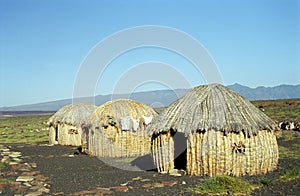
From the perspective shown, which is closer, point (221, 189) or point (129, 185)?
point (221, 189)

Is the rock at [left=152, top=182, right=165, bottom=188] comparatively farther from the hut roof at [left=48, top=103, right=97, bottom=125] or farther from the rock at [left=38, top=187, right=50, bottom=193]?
the hut roof at [left=48, top=103, right=97, bottom=125]

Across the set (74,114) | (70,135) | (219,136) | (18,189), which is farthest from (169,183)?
(74,114)

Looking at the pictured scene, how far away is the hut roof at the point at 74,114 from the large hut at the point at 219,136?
14.9 meters

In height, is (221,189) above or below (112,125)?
below

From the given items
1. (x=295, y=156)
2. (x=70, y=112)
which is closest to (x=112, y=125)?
(x=70, y=112)

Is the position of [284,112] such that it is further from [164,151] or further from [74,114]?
[164,151]

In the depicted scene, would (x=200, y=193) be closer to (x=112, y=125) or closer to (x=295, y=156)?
(x=295, y=156)

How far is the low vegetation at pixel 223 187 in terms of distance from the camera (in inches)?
466

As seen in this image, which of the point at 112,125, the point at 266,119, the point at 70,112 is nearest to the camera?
the point at 266,119

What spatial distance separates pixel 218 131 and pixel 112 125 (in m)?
9.79

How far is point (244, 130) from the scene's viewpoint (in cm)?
1433

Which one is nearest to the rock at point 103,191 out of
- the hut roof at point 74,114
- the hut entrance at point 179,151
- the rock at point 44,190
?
the rock at point 44,190

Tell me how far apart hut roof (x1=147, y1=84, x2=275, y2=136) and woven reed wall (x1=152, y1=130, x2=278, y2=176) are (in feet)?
1.10

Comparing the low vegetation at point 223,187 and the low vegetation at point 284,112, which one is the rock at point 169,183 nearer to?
the low vegetation at point 223,187
